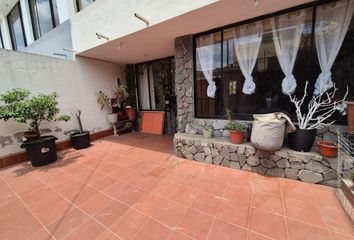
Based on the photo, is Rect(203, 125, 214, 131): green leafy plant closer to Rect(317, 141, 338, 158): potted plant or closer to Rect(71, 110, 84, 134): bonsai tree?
Rect(317, 141, 338, 158): potted plant

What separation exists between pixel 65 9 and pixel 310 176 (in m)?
6.44

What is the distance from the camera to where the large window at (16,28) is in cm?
651

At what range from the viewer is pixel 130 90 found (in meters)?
6.04

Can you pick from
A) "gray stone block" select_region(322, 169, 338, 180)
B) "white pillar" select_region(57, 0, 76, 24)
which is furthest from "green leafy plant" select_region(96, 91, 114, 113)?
"gray stone block" select_region(322, 169, 338, 180)

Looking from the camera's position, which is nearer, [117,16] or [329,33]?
[329,33]

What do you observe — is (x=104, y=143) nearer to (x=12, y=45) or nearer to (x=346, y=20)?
(x=346, y=20)

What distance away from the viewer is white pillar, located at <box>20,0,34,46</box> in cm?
581

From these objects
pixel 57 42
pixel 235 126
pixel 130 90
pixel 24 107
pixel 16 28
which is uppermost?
pixel 16 28

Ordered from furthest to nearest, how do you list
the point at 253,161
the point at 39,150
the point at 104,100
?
the point at 104,100
the point at 39,150
the point at 253,161

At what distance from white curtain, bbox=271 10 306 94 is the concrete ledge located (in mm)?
1141

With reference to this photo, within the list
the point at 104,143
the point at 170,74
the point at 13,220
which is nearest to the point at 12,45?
the point at 104,143

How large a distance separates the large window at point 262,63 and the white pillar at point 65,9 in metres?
3.42

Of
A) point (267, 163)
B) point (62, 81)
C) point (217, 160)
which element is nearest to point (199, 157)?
point (217, 160)

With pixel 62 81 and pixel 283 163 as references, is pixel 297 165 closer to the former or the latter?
pixel 283 163
